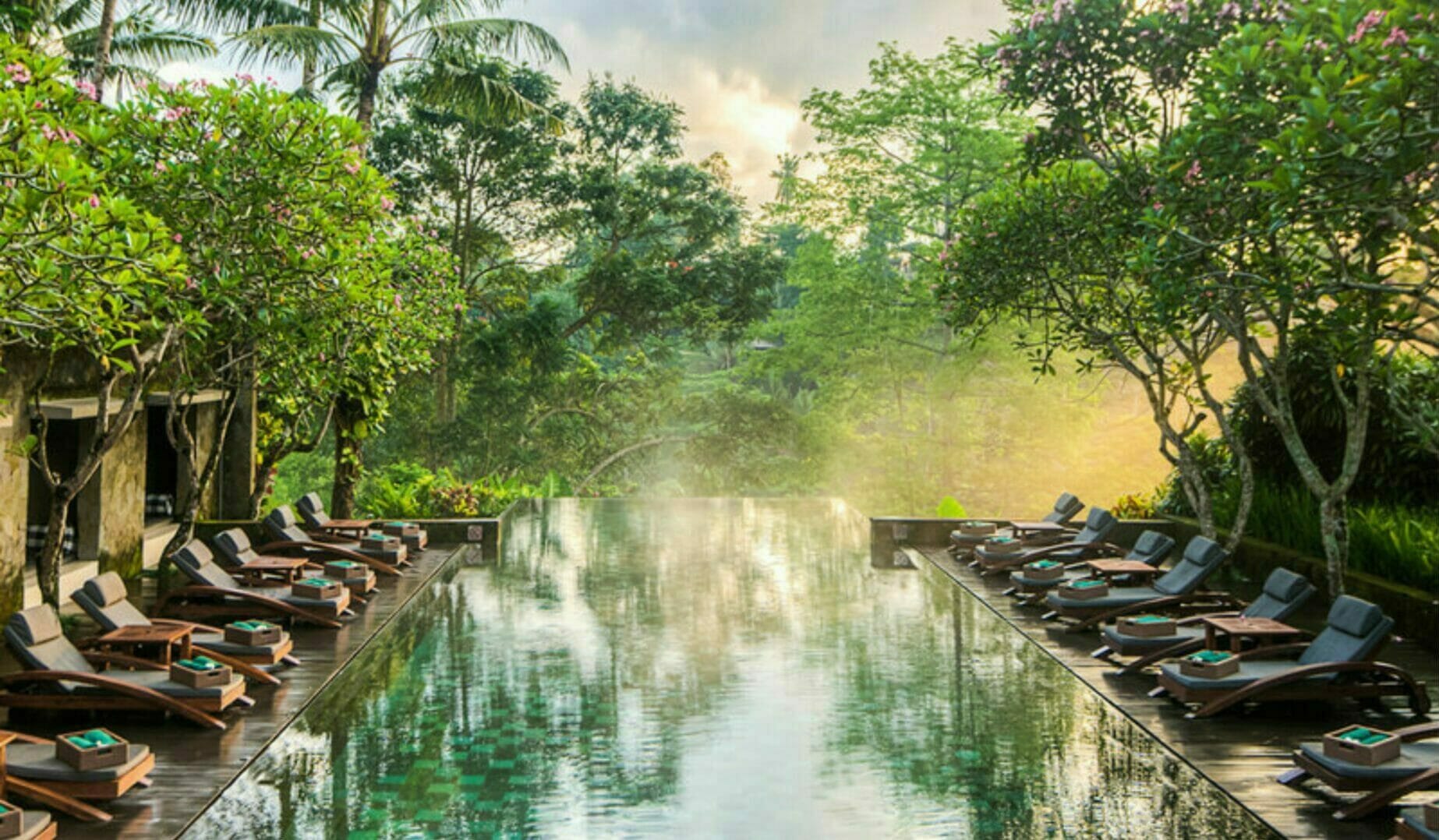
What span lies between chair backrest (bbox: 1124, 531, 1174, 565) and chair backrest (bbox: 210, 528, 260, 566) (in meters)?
8.57

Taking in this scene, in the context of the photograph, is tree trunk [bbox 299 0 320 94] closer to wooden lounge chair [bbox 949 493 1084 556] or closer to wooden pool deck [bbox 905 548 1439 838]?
wooden lounge chair [bbox 949 493 1084 556]

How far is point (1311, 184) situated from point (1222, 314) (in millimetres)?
4160

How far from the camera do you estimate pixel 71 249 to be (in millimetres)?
6848

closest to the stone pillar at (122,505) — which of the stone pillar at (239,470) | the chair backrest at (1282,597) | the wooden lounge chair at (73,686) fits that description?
the stone pillar at (239,470)

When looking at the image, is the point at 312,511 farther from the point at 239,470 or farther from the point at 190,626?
the point at 190,626

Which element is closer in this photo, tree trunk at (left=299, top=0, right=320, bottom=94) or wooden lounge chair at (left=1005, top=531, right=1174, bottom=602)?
wooden lounge chair at (left=1005, top=531, right=1174, bottom=602)

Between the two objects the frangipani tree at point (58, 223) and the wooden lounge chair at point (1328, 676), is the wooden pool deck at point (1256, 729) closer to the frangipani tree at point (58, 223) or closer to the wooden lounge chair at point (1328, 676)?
the wooden lounge chair at point (1328, 676)

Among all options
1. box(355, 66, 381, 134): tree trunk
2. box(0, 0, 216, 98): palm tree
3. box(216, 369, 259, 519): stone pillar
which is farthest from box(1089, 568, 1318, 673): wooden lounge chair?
box(0, 0, 216, 98): palm tree

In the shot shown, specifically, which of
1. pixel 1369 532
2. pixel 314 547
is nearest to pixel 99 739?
pixel 314 547

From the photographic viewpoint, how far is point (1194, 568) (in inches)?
450

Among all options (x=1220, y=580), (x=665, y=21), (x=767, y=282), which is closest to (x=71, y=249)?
(x=1220, y=580)

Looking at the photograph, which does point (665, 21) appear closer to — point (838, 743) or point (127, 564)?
point (127, 564)

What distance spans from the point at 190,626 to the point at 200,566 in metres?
2.38

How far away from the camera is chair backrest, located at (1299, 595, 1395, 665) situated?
8398 mm
